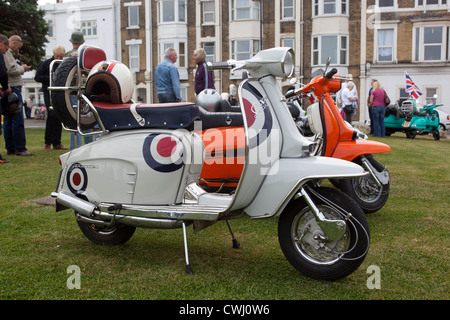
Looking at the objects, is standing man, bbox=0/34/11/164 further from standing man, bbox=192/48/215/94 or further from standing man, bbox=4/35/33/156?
standing man, bbox=192/48/215/94

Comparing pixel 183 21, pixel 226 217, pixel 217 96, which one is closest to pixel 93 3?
pixel 183 21

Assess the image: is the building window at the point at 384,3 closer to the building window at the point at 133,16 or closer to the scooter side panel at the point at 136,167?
the building window at the point at 133,16

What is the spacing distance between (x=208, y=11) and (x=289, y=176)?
3322 centimetres

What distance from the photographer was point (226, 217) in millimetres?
3449

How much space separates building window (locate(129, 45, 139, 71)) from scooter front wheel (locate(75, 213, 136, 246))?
33.6 m

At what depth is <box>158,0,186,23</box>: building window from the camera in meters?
34.9

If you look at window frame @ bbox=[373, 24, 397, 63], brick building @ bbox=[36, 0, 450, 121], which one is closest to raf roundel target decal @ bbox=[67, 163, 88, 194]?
brick building @ bbox=[36, 0, 450, 121]

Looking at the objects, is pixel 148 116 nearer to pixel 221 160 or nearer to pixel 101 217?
pixel 101 217

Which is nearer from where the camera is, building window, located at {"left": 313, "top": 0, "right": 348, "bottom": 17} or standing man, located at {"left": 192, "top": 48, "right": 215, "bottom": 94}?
standing man, located at {"left": 192, "top": 48, "right": 215, "bottom": 94}

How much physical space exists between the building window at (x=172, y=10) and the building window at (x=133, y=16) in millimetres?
2178

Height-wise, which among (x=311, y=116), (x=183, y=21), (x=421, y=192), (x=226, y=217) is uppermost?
(x=183, y=21)
